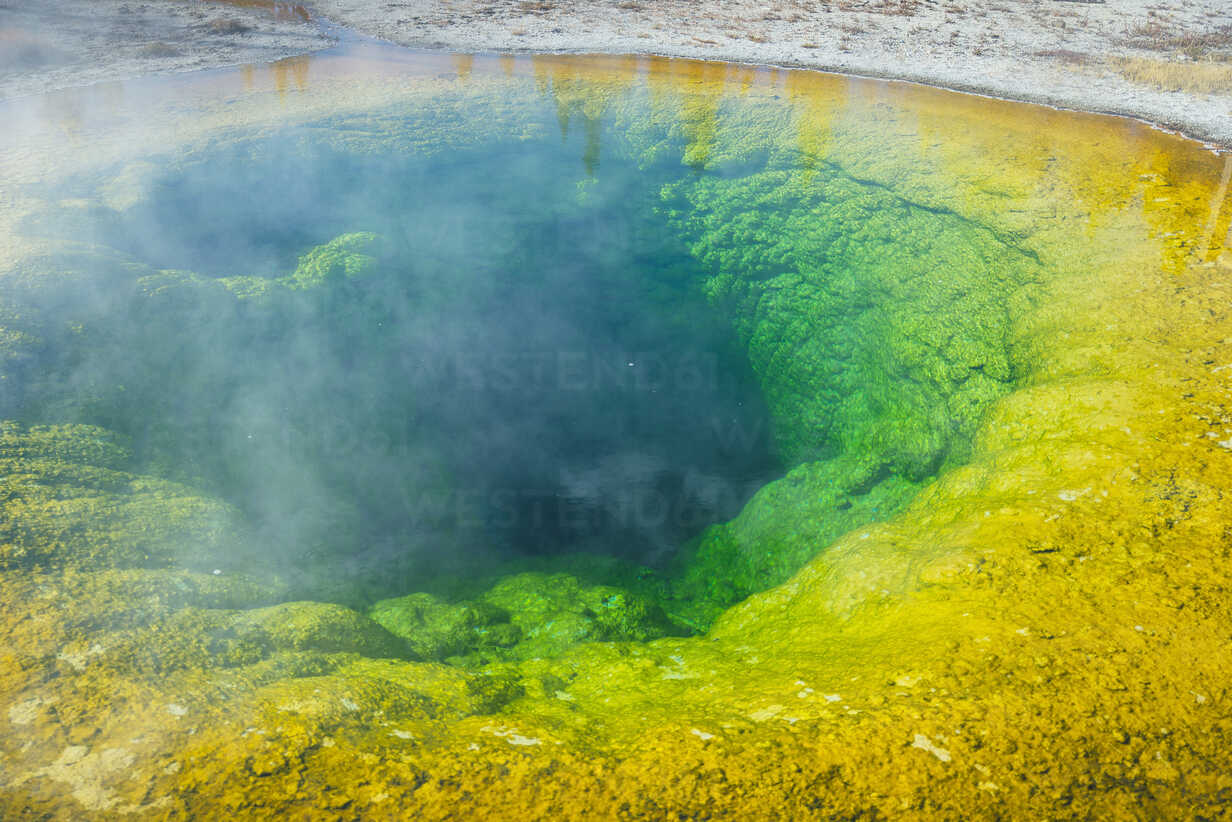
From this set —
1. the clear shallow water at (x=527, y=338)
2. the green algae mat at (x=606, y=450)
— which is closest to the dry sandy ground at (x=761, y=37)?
the green algae mat at (x=606, y=450)

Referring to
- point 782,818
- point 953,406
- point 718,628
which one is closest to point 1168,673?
point 782,818

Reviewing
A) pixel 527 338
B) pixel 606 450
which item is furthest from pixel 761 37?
pixel 606 450

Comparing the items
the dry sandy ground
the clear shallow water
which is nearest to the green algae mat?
the clear shallow water

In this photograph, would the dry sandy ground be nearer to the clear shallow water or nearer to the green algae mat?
the green algae mat

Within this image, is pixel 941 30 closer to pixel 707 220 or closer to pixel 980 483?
pixel 707 220

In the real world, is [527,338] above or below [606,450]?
above

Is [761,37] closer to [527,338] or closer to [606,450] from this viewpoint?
[527,338]

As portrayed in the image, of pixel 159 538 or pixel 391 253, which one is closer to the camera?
pixel 159 538
